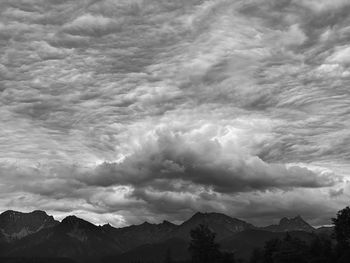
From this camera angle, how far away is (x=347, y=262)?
485 feet

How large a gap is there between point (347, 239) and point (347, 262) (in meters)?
22.9

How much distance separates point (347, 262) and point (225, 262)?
197ft

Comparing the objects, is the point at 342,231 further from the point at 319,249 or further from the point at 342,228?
the point at 319,249

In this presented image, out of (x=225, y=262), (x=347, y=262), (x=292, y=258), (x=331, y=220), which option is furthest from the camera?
(x=225, y=262)

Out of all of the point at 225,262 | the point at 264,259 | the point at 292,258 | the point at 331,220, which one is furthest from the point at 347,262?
the point at 225,262

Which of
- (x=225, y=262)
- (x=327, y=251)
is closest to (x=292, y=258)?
(x=327, y=251)

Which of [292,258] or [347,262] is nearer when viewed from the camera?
[347,262]

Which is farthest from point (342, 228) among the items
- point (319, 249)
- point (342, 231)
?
point (319, 249)

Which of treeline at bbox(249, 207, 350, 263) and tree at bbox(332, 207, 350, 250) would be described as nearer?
treeline at bbox(249, 207, 350, 263)

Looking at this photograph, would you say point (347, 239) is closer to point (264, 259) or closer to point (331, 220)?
point (331, 220)

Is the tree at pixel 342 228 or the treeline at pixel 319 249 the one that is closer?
the treeline at pixel 319 249

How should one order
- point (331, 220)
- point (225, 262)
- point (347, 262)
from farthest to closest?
point (225, 262), point (331, 220), point (347, 262)

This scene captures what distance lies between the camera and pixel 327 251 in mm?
168625

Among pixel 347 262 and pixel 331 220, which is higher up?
pixel 331 220
